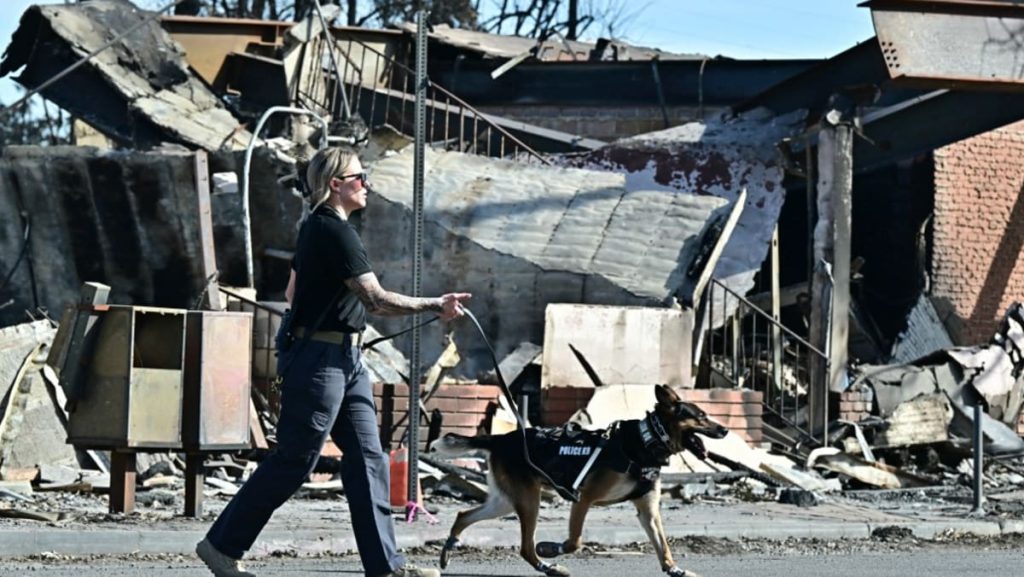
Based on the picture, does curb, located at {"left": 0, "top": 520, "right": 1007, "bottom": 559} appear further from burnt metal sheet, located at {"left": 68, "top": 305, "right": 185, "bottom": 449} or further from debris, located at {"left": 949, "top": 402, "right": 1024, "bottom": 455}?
debris, located at {"left": 949, "top": 402, "right": 1024, "bottom": 455}

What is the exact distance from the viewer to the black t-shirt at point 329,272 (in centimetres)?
654

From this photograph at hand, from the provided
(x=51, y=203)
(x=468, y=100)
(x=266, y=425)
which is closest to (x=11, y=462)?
(x=266, y=425)

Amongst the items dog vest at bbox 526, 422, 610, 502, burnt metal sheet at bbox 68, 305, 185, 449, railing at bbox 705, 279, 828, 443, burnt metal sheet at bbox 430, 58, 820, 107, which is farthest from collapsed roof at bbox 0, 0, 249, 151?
dog vest at bbox 526, 422, 610, 502

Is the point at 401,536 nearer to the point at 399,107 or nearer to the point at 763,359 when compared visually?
the point at 763,359

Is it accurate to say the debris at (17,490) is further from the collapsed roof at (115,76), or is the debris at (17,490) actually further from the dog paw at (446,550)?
the collapsed roof at (115,76)

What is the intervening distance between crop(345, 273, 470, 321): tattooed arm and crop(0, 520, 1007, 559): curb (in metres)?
3.08

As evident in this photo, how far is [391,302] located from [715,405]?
31.2 feet

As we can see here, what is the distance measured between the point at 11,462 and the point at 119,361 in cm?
261

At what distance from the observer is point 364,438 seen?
6652 millimetres

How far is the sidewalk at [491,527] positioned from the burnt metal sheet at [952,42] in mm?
4133

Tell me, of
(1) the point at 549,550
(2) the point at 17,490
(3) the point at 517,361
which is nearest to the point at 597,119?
(3) the point at 517,361

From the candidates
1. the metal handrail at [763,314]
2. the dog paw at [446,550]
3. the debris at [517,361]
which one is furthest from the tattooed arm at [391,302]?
the metal handrail at [763,314]

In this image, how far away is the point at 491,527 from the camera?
10336mm

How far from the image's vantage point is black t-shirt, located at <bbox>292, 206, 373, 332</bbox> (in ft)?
21.4
